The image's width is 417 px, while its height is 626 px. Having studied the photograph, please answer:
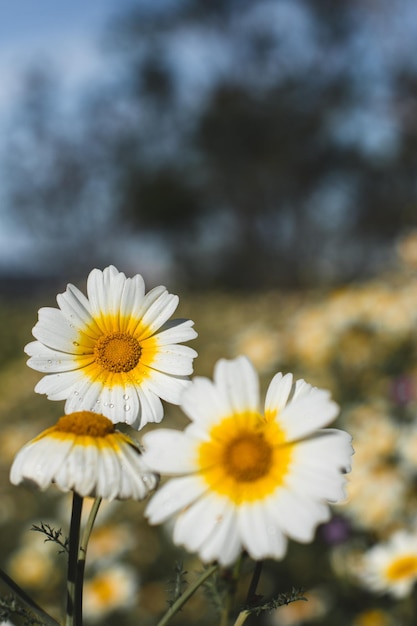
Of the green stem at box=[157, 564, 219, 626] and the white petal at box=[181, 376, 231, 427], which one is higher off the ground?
the white petal at box=[181, 376, 231, 427]

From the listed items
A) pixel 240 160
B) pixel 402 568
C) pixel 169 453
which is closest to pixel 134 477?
pixel 169 453

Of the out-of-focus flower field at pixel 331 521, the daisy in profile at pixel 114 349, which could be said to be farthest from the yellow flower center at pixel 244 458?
the out-of-focus flower field at pixel 331 521

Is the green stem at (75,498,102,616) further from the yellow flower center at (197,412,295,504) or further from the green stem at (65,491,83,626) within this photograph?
the yellow flower center at (197,412,295,504)

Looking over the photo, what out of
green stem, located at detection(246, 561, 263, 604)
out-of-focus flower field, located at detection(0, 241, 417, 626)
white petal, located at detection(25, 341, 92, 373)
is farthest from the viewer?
out-of-focus flower field, located at detection(0, 241, 417, 626)

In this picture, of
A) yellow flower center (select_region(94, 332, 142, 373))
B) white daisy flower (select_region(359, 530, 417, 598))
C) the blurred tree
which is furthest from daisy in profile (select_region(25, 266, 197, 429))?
the blurred tree

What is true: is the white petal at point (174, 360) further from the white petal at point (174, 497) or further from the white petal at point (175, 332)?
the white petal at point (174, 497)

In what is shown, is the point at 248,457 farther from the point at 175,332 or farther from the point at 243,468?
the point at 175,332
